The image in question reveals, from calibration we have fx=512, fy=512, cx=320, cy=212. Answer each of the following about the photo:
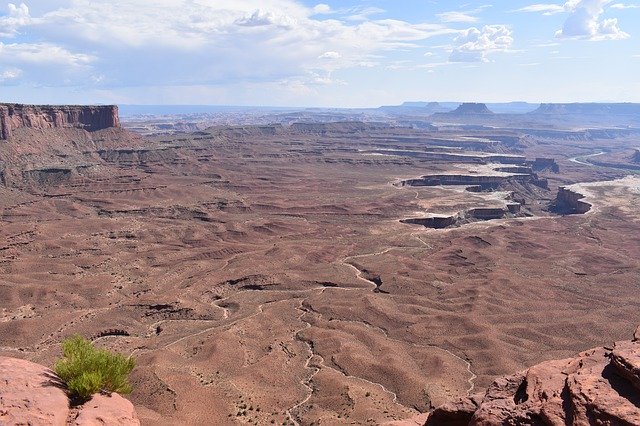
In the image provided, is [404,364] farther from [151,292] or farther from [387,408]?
[151,292]

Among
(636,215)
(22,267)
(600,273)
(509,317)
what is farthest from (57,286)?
(636,215)

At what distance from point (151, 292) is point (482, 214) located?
276ft

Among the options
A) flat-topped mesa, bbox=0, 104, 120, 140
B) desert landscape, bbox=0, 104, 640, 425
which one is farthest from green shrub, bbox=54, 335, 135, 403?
flat-topped mesa, bbox=0, 104, 120, 140

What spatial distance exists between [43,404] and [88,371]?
280cm

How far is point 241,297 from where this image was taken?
221 ft

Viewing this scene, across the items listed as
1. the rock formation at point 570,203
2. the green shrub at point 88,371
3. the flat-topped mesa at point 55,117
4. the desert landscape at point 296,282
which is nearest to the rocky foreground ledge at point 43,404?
the green shrub at point 88,371

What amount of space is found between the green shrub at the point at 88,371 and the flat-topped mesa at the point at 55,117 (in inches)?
5432

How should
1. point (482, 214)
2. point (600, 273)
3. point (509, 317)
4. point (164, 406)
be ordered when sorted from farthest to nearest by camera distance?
point (482, 214)
point (600, 273)
point (509, 317)
point (164, 406)

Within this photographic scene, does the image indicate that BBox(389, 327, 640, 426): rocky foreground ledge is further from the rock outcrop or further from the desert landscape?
the desert landscape

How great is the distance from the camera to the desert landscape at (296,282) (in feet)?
143

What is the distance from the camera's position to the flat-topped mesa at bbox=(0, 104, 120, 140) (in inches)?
5394

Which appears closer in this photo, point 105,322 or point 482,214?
point 105,322

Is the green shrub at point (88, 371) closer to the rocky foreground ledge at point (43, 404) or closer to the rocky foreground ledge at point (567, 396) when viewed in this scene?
the rocky foreground ledge at point (43, 404)

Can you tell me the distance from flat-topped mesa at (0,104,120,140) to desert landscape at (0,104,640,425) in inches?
33.3
